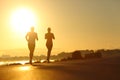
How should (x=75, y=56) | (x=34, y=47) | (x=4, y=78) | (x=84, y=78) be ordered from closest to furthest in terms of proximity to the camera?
(x=84, y=78)
(x=4, y=78)
(x=34, y=47)
(x=75, y=56)

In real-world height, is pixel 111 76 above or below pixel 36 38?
below

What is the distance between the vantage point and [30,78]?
13.6 metres

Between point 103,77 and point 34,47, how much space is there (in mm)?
12603

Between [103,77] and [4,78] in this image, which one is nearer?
[103,77]

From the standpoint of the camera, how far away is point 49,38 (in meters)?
26.6

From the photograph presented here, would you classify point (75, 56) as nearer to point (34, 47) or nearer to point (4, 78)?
point (34, 47)

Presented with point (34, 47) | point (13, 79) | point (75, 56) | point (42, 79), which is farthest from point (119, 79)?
point (75, 56)

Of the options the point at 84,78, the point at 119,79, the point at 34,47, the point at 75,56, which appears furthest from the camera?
the point at 75,56

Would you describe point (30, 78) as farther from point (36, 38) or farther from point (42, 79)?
point (36, 38)

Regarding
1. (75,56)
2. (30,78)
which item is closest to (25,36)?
(75,56)

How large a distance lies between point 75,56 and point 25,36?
9.79 m

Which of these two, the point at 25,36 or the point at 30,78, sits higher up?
the point at 25,36

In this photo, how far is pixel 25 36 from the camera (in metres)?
25.4

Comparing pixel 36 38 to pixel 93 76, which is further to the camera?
pixel 36 38
